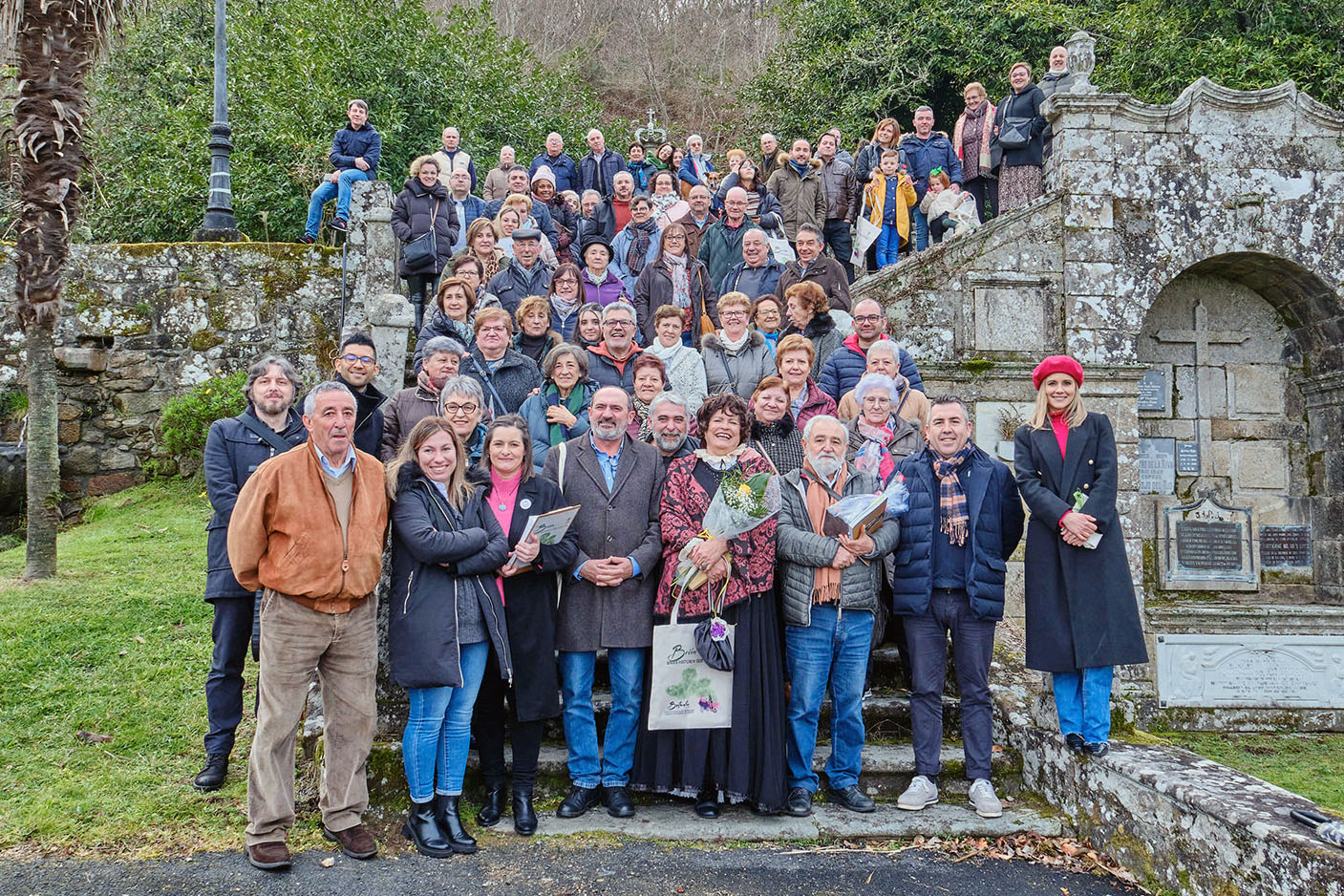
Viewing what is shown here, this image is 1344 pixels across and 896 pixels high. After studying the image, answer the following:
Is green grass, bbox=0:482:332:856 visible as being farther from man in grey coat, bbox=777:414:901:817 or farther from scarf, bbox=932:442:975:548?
scarf, bbox=932:442:975:548

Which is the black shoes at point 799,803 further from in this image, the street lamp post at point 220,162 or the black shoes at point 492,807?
the street lamp post at point 220,162

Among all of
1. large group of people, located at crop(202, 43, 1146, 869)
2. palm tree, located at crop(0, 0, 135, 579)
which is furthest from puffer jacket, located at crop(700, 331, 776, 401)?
palm tree, located at crop(0, 0, 135, 579)

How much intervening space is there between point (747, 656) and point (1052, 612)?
148cm

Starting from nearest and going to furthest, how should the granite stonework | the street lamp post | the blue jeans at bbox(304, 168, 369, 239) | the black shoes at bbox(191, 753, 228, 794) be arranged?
1. the black shoes at bbox(191, 753, 228, 794)
2. the granite stonework
3. the blue jeans at bbox(304, 168, 369, 239)
4. the street lamp post

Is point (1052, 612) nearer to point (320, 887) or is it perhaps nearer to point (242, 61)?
point (320, 887)

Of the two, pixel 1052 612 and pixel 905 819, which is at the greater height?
pixel 1052 612

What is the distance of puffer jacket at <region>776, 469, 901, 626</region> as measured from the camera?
4.40 metres

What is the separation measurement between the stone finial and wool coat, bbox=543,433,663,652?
6.71 metres

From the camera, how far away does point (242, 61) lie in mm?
14891

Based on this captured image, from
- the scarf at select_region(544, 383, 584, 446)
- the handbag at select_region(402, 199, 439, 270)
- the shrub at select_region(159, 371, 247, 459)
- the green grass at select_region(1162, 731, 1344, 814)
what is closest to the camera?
the scarf at select_region(544, 383, 584, 446)

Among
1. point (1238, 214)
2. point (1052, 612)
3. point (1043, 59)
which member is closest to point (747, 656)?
point (1052, 612)

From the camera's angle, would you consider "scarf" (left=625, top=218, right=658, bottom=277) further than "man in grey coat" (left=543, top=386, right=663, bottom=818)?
Yes

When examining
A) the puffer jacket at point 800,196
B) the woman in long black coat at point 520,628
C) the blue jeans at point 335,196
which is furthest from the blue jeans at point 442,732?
the blue jeans at point 335,196

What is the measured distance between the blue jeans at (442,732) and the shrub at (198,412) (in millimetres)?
7317
